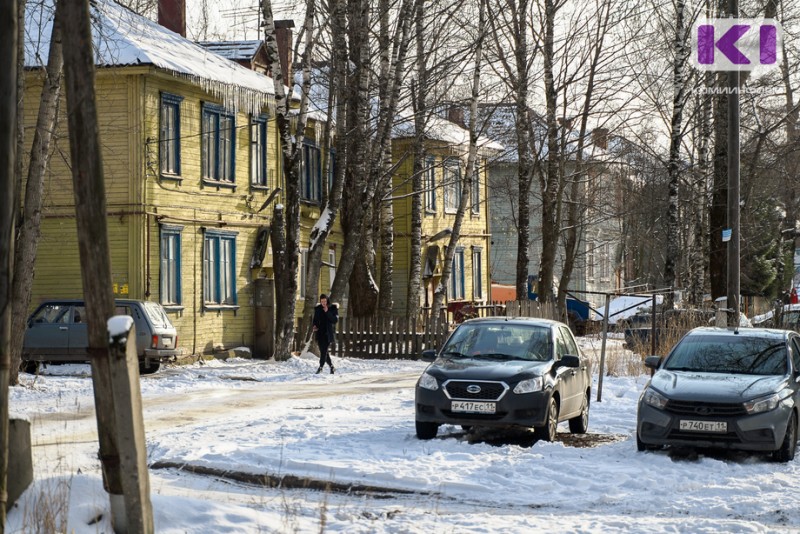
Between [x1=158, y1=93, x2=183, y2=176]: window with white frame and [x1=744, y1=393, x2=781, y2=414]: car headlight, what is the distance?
19439mm

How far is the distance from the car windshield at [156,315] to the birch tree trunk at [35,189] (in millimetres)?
5797

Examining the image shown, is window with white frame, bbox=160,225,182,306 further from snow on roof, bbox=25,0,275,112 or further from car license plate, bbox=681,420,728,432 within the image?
car license plate, bbox=681,420,728,432

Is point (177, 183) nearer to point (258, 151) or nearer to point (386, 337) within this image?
point (258, 151)

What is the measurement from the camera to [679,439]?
45.3 feet

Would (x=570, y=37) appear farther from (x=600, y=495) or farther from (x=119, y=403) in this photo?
(x=119, y=403)

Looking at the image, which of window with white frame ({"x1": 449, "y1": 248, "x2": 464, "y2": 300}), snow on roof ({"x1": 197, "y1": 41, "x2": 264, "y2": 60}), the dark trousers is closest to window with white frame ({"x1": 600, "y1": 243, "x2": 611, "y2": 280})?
window with white frame ({"x1": 449, "y1": 248, "x2": 464, "y2": 300})

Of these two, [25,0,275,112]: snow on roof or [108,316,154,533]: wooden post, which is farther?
[25,0,275,112]: snow on roof

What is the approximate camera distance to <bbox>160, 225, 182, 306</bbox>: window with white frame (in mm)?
30203

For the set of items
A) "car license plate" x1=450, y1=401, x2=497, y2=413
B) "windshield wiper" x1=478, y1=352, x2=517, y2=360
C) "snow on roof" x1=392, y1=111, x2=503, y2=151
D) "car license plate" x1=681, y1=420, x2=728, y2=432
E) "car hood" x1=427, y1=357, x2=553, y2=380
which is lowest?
"car license plate" x1=681, y1=420, x2=728, y2=432

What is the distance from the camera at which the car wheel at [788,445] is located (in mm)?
13719

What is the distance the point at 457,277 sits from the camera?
50.3 meters

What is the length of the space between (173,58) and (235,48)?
665cm

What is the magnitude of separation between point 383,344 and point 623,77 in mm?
10948

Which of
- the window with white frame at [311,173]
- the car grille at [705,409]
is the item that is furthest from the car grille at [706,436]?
the window with white frame at [311,173]
